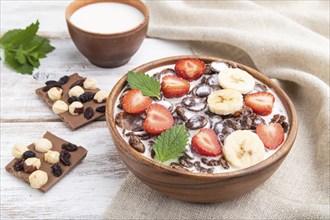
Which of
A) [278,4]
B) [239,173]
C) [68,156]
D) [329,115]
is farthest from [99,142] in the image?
[278,4]

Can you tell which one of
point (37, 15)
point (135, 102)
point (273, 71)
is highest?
point (135, 102)

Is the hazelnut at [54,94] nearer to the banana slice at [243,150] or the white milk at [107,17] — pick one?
the white milk at [107,17]

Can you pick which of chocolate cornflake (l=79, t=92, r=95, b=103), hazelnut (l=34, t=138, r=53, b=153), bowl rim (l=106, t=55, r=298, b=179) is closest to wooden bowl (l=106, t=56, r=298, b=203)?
bowl rim (l=106, t=55, r=298, b=179)

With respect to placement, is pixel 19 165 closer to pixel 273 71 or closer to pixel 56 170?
pixel 56 170

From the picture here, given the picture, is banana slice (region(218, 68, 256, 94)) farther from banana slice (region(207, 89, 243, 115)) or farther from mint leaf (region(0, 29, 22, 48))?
mint leaf (region(0, 29, 22, 48))

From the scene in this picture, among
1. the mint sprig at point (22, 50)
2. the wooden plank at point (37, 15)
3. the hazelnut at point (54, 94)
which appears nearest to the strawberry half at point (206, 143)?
the hazelnut at point (54, 94)

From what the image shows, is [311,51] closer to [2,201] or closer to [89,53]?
[89,53]

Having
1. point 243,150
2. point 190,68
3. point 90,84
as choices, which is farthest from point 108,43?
point 243,150
